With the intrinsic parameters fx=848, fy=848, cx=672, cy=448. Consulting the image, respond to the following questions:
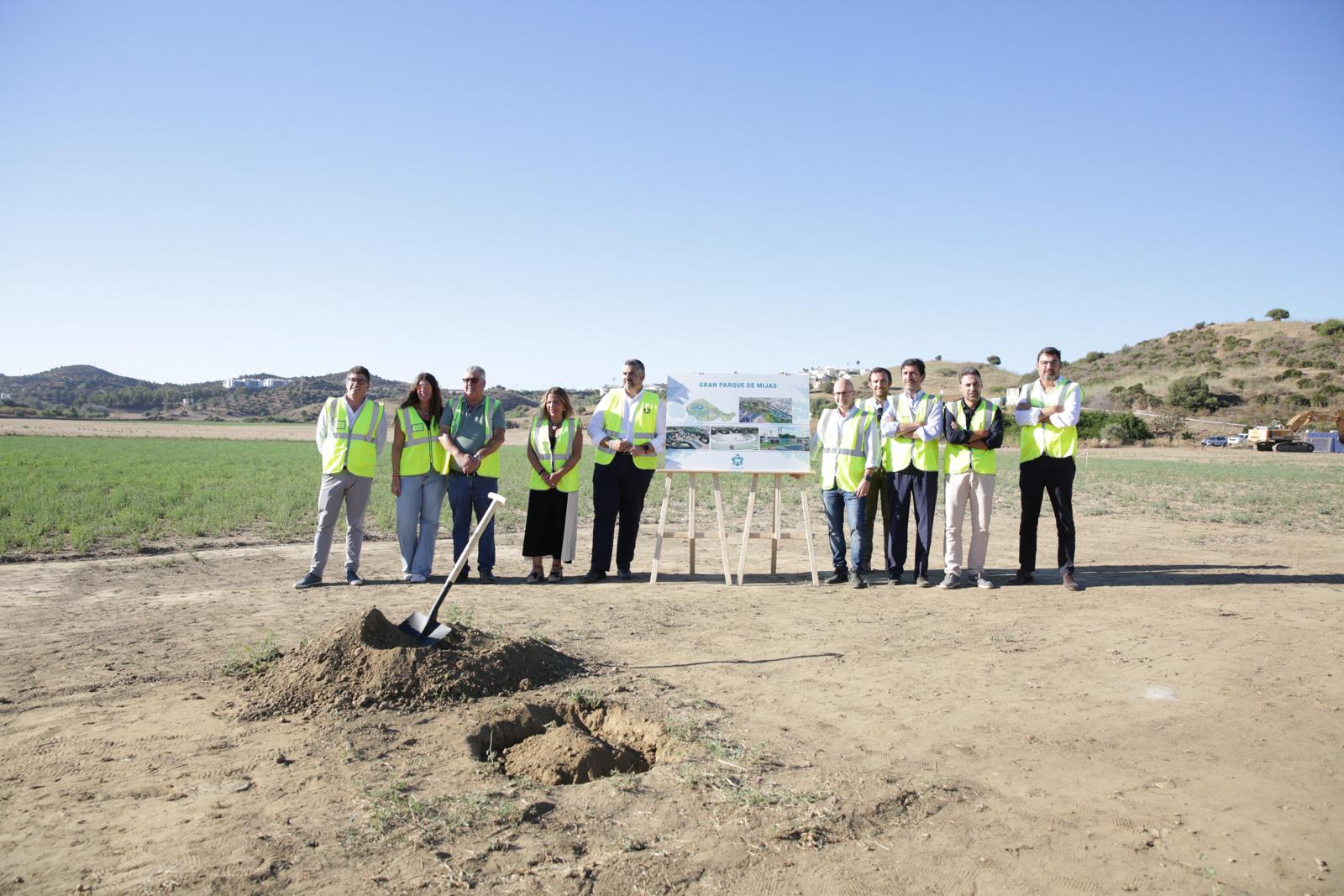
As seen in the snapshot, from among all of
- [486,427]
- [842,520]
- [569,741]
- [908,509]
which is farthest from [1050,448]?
[569,741]

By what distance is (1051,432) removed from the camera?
8305 mm

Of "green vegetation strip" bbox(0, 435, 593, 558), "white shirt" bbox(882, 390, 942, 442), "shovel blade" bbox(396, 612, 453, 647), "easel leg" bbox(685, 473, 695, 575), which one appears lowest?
"green vegetation strip" bbox(0, 435, 593, 558)

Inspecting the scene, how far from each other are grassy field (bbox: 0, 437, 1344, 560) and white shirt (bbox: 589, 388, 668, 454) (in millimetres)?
3673

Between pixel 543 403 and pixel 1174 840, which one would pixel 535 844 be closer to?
pixel 1174 840

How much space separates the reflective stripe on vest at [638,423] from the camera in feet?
28.4

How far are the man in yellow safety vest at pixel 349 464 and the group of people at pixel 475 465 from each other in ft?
0.04

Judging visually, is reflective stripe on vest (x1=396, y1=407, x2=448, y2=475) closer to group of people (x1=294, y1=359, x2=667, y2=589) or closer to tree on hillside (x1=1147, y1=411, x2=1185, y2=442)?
group of people (x1=294, y1=359, x2=667, y2=589)

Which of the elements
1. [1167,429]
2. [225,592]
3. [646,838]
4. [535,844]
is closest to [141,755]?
[535,844]

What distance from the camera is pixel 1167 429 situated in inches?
2051

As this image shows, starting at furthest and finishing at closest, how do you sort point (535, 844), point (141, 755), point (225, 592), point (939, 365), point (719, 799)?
1. point (939, 365)
2. point (225, 592)
3. point (141, 755)
4. point (719, 799)
5. point (535, 844)

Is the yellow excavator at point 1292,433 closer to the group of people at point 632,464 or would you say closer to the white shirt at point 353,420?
the group of people at point 632,464

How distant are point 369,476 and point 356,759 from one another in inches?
181

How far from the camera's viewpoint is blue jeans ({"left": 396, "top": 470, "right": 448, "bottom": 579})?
8.38m

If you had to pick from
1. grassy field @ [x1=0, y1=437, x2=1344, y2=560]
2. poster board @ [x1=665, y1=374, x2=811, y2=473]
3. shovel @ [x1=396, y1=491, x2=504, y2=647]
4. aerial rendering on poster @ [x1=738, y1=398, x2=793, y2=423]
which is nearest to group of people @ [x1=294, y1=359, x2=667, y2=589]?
poster board @ [x1=665, y1=374, x2=811, y2=473]
